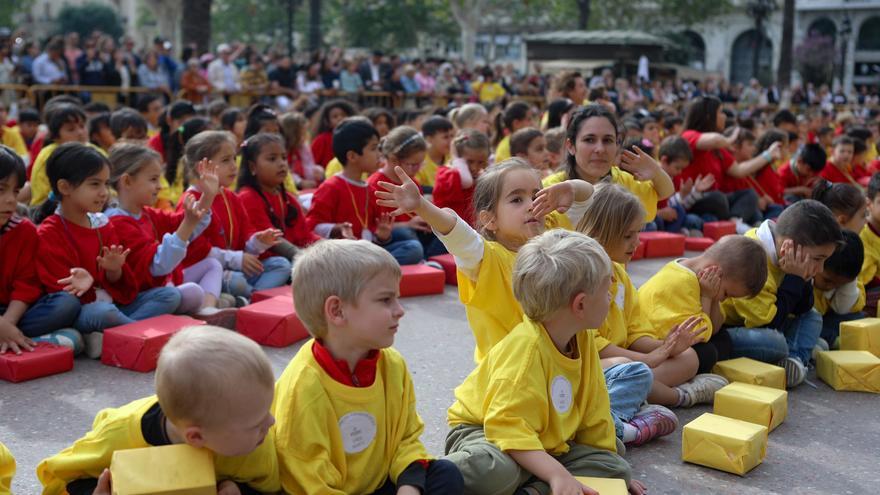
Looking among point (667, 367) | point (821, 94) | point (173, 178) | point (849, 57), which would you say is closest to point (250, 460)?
point (667, 367)

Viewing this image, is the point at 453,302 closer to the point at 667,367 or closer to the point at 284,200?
the point at 284,200

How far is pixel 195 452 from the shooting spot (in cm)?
252

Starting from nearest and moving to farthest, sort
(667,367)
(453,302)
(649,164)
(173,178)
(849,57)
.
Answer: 1. (667,367)
2. (649,164)
3. (453,302)
4. (173,178)
5. (849,57)

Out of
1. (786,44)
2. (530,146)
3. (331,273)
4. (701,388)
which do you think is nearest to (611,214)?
(701,388)

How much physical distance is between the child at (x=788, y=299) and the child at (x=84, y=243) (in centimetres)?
328

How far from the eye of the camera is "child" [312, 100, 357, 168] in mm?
10125

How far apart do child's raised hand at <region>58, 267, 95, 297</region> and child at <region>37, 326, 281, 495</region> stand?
6.67ft

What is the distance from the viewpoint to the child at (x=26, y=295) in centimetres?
458

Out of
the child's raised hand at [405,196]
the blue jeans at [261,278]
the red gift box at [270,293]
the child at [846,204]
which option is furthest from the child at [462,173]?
the child's raised hand at [405,196]

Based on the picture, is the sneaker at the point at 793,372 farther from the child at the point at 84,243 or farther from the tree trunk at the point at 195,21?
the tree trunk at the point at 195,21

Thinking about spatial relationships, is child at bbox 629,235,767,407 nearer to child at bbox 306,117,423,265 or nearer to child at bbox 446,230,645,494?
child at bbox 446,230,645,494

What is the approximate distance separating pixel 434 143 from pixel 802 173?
4406 millimetres

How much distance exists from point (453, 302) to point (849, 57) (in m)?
57.0

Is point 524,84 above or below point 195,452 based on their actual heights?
above
